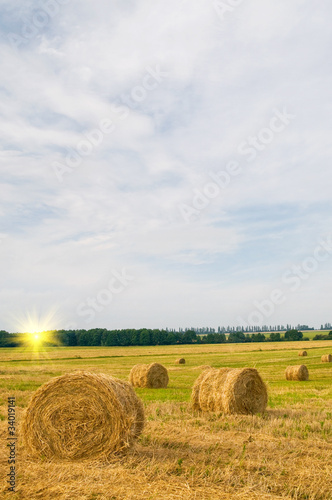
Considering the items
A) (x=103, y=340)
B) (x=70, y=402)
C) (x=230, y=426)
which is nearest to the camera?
(x=70, y=402)

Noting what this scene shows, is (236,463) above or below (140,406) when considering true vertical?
below

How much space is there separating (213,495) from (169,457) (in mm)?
1808

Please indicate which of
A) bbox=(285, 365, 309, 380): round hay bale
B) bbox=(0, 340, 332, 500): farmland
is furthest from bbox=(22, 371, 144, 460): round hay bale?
bbox=(285, 365, 309, 380): round hay bale

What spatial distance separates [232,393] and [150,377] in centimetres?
934

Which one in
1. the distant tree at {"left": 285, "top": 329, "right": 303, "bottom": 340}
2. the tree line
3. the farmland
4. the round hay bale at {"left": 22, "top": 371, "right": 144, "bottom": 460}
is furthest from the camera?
the distant tree at {"left": 285, "top": 329, "right": 303, "bottom": 340}

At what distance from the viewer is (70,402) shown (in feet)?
26.4

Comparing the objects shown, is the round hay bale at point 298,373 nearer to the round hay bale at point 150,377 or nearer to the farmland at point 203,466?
the round hay bale at point 150,377

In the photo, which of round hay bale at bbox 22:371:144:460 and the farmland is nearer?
the farmland

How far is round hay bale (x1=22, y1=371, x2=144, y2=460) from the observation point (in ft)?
24.9

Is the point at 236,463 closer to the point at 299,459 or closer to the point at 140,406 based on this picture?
the point at 299,459

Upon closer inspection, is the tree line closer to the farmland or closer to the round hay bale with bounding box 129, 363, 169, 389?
the round hay bale with bounding box 129, 363, 169, 389

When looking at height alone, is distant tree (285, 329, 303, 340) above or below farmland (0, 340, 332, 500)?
below

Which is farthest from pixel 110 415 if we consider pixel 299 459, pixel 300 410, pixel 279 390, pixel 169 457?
pixel 279 390

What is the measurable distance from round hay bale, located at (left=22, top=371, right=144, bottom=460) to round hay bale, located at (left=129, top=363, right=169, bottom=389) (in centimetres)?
1274
